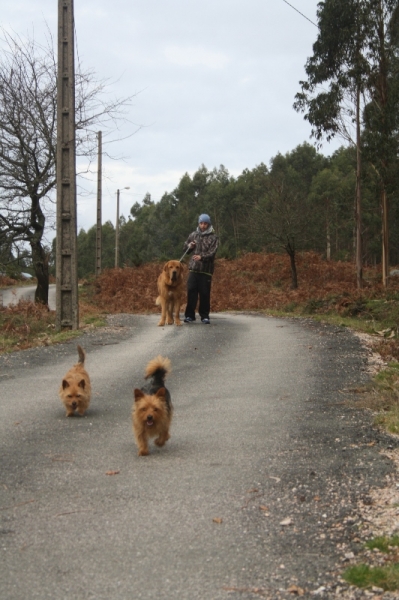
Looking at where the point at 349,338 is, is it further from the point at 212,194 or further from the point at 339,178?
the point at 212,194

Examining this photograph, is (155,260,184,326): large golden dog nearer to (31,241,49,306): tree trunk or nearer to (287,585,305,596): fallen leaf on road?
(31,241,49,306): tree trunk

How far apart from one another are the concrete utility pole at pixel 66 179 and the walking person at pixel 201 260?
8.40 feet

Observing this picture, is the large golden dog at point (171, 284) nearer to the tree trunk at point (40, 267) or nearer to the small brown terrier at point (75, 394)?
the small brown terrier at point (75, 394)

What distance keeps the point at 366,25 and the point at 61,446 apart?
99.2 ft

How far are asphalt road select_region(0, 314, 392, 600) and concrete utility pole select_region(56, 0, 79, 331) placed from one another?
538cm

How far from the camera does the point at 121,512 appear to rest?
A: 4.61 m

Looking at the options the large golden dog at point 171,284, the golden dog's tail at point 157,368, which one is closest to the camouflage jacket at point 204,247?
the large golden dog at point 171,284

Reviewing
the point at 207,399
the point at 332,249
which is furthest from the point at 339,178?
the point at 207,399

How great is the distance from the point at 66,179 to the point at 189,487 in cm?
1127

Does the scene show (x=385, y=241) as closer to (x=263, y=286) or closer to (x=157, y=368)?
(x=263, y=286)

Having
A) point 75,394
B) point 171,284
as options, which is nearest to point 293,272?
→ point 171,284

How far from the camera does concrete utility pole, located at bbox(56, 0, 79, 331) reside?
15094 millimetres

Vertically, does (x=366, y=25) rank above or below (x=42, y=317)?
above

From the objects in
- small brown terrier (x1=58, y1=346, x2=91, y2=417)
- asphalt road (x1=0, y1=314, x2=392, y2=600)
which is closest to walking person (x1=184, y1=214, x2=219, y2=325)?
asphalt road (x1=0, y1=314, x2=392, y2=600)
